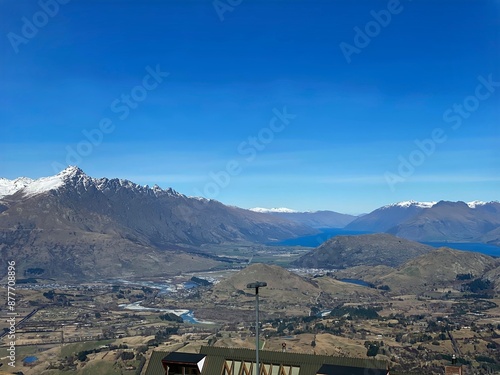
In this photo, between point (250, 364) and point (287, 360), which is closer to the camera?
point (287, 360)

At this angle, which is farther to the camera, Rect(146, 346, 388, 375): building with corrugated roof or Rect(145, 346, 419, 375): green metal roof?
Rect(145, 346, 419, 375): green metal roof

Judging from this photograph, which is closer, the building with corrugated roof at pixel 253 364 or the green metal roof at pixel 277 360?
the building with corrugated roof at pixel 253 364

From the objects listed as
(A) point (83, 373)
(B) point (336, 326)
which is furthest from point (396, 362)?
(A) point (83, 373)

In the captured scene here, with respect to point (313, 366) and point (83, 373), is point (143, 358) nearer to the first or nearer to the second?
point (83, 373)

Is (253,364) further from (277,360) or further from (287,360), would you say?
(287,360)

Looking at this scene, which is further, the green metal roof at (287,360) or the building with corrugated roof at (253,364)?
the green metal roof at (287,360)

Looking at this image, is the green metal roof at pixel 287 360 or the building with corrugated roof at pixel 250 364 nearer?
the building with corrugated roof at pixel 250 364

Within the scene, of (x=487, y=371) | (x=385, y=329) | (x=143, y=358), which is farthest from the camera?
(x=385, y=329)

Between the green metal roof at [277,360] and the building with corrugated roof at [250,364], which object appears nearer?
the building with corrugated roof at [250,364]

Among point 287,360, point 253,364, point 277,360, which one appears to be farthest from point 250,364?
point 287,360

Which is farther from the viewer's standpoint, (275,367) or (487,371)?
(487,371)

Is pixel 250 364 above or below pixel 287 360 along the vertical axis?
below
